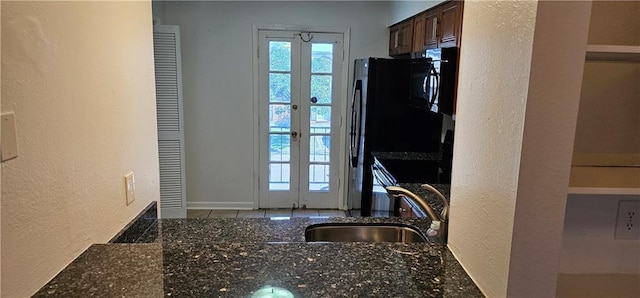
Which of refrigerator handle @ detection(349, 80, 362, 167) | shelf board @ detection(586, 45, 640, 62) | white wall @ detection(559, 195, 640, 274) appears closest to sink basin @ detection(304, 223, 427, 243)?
white wall @ detection(559, 195, 640, 274)

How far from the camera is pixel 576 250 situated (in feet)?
4.25

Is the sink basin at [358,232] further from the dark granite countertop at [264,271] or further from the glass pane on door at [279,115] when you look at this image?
the glass pane on door at [279,115]

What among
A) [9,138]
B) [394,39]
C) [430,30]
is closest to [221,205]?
[394,39]

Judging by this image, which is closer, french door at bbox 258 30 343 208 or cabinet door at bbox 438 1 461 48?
cabinet door at bbox 438 1 461 48

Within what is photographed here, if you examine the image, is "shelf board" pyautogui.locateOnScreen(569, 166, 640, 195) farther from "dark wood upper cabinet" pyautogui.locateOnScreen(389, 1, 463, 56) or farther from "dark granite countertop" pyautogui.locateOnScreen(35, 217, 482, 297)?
"dark wood upper cabinet" pyautogui.locateOnScreen(389, 1, 463, 56)

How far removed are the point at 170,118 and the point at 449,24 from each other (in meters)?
2.68

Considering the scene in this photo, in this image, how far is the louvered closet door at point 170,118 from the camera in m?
3.86

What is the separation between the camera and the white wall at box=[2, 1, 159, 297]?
943mm

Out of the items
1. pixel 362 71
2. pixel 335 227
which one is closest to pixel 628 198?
pixel 335 227

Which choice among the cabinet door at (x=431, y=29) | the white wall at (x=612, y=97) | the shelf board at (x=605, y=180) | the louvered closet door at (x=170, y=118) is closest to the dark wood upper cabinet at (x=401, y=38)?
the cabinet door at (x=431, y=29)

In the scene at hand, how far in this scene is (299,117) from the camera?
4.59 meters

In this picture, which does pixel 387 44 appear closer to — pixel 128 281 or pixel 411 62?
pixel 411 62

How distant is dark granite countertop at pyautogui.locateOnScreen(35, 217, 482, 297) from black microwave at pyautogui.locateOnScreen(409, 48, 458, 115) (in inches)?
62.6

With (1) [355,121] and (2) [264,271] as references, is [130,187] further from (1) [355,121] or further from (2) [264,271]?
(1) [355,121]
